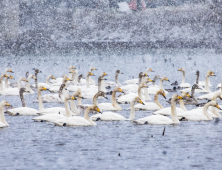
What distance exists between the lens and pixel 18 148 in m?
14.3

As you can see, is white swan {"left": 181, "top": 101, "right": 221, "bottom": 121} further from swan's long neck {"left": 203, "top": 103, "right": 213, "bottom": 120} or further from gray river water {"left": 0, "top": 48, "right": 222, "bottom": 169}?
gray river water {"left": 0, "top": 48, "right": 222, "bottom": 169}

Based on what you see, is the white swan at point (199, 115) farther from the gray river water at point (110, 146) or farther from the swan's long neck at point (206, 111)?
the gray river water at point (110, 146)

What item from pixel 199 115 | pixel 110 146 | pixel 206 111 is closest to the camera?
pixel 110 146

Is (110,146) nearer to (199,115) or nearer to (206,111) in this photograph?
(199,115)

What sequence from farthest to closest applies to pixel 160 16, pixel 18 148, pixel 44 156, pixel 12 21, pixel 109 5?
1. pixel 160 16
2. pixel 109 5
3. pixel 12 21
4. pixel 18 148
5. pixel 44 156

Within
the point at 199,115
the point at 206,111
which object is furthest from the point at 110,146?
the point at 206,111

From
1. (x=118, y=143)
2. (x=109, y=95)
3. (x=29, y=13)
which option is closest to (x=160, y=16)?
(x=29, y=13)

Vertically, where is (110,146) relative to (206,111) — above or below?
below

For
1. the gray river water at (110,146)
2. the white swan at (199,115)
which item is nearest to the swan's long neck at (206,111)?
the white swan at (199,115)

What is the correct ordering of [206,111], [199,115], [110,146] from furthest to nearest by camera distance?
[206,111]
[199,115]
[110,146]

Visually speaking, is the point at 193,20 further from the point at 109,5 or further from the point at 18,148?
the point at 18,148

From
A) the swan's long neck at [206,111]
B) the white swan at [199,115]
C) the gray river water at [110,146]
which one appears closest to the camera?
the gray river water at [110,146]

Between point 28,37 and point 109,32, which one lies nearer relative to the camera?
point 28,37

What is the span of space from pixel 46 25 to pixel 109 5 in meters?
10.4
